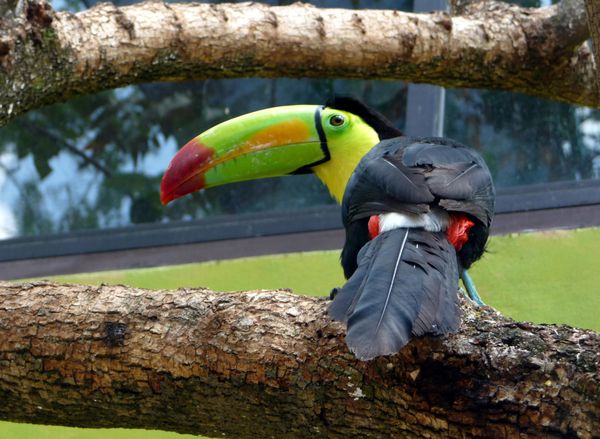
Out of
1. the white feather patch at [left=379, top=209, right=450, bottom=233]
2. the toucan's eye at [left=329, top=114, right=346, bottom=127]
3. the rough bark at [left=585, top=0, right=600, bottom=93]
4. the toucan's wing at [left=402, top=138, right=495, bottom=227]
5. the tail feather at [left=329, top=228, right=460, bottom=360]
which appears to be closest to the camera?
the tail feather at [left=329, top=228, right=460, bottom=360]

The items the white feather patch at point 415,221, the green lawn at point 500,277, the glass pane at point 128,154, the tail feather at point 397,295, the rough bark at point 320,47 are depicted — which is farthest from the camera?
the glass pane at point 128,154

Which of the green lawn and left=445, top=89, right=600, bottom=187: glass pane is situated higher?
left=445, top=89, right=600, bottom=187: glass pane

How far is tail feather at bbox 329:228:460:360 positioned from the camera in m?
1.64

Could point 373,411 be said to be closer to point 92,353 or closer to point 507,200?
point 92,353

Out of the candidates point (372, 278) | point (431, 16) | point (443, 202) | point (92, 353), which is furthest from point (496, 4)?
point (92, 353)

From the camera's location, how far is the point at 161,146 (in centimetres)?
455

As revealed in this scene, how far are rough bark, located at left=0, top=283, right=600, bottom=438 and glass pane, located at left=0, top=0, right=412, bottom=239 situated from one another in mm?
2413

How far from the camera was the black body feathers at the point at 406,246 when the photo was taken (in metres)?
1.69

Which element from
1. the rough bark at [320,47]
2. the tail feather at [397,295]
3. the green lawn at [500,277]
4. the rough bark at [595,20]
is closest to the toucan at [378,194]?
the tail feather at [397,295]

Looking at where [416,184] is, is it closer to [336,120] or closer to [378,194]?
[378,194]

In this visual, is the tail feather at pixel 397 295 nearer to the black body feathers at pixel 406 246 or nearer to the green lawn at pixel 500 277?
the black body feathers at pixel 406 246

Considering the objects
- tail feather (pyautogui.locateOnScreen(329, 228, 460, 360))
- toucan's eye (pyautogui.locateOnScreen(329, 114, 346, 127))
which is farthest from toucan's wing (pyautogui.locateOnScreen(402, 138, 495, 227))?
toucan's eye (pyautogui.locateOnScreen(329, 114, 346, 127))

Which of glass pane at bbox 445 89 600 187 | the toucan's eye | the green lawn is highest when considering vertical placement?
the toucan's eye

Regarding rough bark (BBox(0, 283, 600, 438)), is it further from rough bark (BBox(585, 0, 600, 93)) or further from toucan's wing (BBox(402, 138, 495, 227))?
rough bark (BBox(585, 0, 600, 93))
